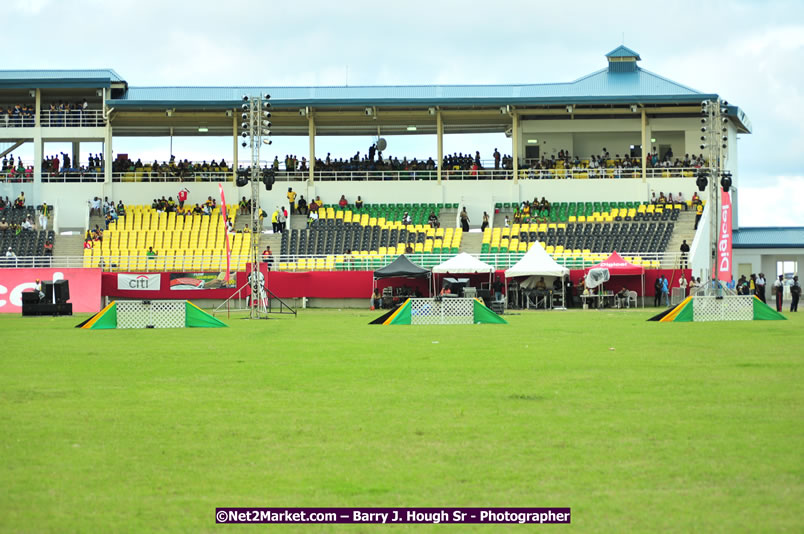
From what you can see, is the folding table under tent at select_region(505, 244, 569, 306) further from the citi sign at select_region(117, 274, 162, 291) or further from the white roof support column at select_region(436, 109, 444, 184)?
the citi sign at select_region(117, 274, 162, 291)

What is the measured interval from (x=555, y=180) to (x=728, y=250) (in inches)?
640

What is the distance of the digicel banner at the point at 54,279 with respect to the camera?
43812 millimetres

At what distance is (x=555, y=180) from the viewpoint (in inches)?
2272

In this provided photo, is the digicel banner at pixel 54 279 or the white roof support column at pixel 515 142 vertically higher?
the white roof support column at pixel 515 142

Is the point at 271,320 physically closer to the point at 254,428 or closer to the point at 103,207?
the point at 254,428

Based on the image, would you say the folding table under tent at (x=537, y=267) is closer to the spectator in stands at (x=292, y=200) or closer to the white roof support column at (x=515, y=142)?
the white roof support column at (x=515, y=142)

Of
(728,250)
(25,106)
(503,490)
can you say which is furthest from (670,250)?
(503,490)

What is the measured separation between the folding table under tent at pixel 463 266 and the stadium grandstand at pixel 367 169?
282 inches

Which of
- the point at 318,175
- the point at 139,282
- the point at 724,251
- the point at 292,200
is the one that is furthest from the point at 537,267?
the point at 318,175

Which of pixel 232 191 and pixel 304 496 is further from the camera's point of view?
pixel 232 191

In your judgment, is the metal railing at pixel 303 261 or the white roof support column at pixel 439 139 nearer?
the metal railing at pixel 303 261

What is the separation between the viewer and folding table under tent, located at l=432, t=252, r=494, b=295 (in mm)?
43469

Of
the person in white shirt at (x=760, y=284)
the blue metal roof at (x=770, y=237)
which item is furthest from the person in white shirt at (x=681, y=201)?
the person in white shirt at (x=760, y=284)

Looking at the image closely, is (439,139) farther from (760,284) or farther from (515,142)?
(760,284)
